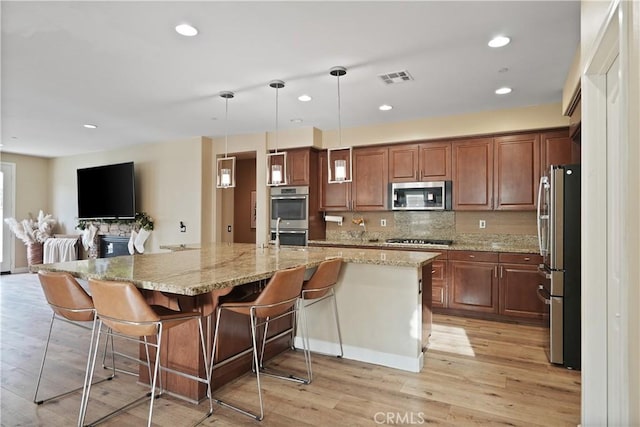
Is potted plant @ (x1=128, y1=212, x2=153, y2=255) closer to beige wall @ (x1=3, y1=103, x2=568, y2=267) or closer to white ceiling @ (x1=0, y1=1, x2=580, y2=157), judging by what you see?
beige wall @ (x1=3, y1=103, x2=568, y2=267)

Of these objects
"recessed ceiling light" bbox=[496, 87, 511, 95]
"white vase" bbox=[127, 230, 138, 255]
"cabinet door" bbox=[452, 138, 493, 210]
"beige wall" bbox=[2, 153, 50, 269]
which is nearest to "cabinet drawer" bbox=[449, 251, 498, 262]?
"cabinet door" bbox=[452, 138, 493, 210]

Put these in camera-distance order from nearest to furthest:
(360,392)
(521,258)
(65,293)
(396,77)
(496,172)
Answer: (65,293)
(360,392)
(396,77)
(521,258)
(496,172)

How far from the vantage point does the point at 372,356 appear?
9.71 feet

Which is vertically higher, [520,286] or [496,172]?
[496,172]

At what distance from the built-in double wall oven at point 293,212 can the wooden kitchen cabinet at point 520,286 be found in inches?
107

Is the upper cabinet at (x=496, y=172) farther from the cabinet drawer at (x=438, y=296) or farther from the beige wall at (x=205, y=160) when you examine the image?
the cabinet drawer at (x=438, y=296)

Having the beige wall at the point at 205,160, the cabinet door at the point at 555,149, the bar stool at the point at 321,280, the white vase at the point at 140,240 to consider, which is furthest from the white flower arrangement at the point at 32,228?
the cabinet door at the point at 555,149

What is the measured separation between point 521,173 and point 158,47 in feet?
13.7

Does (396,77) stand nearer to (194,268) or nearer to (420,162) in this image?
(420,162)

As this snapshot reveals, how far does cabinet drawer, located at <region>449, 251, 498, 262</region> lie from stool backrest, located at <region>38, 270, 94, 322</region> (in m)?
3.80

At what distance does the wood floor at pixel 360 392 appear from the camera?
2.15m

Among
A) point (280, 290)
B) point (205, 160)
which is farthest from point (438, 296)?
point (205, 160)

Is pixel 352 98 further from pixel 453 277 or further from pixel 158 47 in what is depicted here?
pixel 453 277

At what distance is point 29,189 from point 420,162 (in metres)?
8.42
